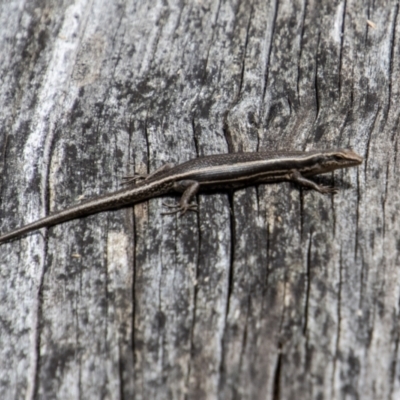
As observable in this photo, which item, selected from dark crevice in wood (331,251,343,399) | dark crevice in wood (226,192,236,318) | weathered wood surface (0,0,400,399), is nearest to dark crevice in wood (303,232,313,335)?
weathered wood surface (0,0,400,399)

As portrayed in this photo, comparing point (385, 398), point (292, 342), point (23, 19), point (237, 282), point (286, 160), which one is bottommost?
point (385, 398)

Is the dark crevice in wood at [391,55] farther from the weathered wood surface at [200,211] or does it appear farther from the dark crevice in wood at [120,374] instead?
the dark crevice in wood at [120,374]

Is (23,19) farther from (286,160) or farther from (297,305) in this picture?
(297,305)

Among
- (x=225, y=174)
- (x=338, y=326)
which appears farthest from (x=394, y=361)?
(x=225, y=174)

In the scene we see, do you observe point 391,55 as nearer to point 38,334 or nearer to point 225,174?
point 225,174

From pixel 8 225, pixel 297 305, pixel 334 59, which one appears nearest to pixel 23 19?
pixel 8 225

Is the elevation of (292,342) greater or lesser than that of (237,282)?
lesser
